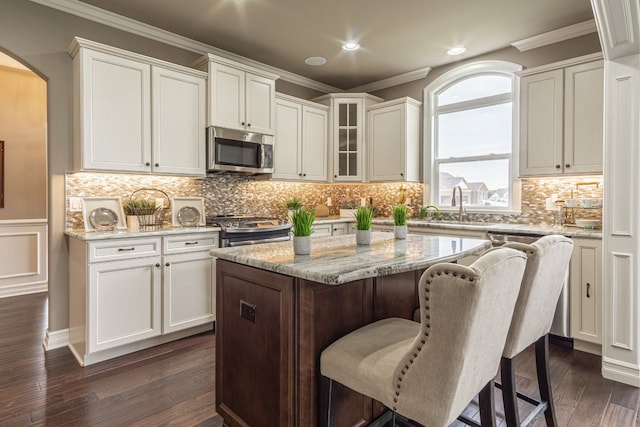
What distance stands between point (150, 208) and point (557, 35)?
4256 millimetres

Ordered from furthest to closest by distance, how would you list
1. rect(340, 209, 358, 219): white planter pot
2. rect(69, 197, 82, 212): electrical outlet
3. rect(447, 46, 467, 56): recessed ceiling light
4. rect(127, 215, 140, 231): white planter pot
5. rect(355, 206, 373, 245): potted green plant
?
rect(340, 209, 358, 219): white planter pot, rect(447, 46, 467, 56): recessed ceiling light, rect(127, 215, 140, 231): white planter pot, rect(69, 197, 82, 212): electrical outlet, rect(355, 206, 373, 245): potted green plant

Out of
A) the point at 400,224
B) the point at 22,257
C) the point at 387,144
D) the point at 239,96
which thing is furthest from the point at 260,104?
the point at 22,257

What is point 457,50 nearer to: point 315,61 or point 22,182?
point 315,61

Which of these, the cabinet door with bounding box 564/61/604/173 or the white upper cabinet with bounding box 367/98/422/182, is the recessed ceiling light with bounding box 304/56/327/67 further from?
the cabinet door with bounding box 564/61/604/173

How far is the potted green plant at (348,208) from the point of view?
5076mm

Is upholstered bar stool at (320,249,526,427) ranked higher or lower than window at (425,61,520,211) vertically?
lower

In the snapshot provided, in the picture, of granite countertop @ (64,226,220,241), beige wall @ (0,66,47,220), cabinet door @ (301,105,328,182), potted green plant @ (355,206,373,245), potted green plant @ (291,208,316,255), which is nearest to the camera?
potted green plant @ (291,208,316,255)

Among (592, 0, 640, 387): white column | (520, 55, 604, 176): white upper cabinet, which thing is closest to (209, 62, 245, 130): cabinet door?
(520, 55, 604, 176): white upper cabinet

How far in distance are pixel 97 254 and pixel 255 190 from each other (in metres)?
2.05

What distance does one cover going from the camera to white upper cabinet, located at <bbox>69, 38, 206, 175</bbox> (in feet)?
9.64

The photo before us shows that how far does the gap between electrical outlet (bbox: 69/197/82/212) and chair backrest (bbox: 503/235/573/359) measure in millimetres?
3305

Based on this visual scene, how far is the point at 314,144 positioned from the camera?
4.79 meters

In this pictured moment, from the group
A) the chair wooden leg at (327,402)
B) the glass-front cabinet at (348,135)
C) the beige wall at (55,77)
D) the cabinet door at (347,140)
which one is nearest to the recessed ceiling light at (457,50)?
the glass-front cabinet at (348,135)

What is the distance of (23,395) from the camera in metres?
2.31
